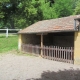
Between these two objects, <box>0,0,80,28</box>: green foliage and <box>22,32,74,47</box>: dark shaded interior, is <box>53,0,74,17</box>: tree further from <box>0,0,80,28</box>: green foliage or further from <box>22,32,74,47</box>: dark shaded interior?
<box>22,32,74,47</box>: dark shaded interior

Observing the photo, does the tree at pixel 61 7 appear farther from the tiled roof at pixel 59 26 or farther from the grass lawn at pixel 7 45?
the tiled roof at pixel 59 26

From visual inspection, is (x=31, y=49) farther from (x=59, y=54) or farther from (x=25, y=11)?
(x=25, y=11)

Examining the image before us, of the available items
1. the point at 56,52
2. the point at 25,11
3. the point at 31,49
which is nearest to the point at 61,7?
the point at 25,11

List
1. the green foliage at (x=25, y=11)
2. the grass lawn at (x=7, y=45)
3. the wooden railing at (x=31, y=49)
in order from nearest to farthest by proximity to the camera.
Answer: the wooden railing at (x=31, y=49)
the grass lawn at (x=7, y=45)
the green foliage at (x=25, y=11)

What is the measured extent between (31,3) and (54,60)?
20968 millimetres

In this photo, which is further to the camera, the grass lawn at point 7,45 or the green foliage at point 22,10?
the green foliage at point 22,10

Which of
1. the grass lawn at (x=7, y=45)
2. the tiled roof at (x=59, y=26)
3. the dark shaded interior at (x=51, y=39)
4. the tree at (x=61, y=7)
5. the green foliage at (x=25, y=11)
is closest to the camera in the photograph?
the tiled roof at (x=59, y=26)

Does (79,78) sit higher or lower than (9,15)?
lower

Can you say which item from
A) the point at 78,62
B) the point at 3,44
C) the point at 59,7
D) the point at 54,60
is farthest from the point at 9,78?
the point at 59,7

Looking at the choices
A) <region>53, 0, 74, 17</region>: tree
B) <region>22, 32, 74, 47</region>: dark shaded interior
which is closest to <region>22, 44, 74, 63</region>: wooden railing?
<region>22, 32, 74, 47</region>: dark shaded interior

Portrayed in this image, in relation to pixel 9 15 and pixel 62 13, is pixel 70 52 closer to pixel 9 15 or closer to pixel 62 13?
pixel 9 15

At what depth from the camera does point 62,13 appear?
46.2 meters


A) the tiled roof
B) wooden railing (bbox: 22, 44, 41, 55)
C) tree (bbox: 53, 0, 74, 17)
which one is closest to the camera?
the tiled roof

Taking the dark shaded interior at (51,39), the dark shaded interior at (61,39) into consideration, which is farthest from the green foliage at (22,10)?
the dark shaded interior at (61,39)
